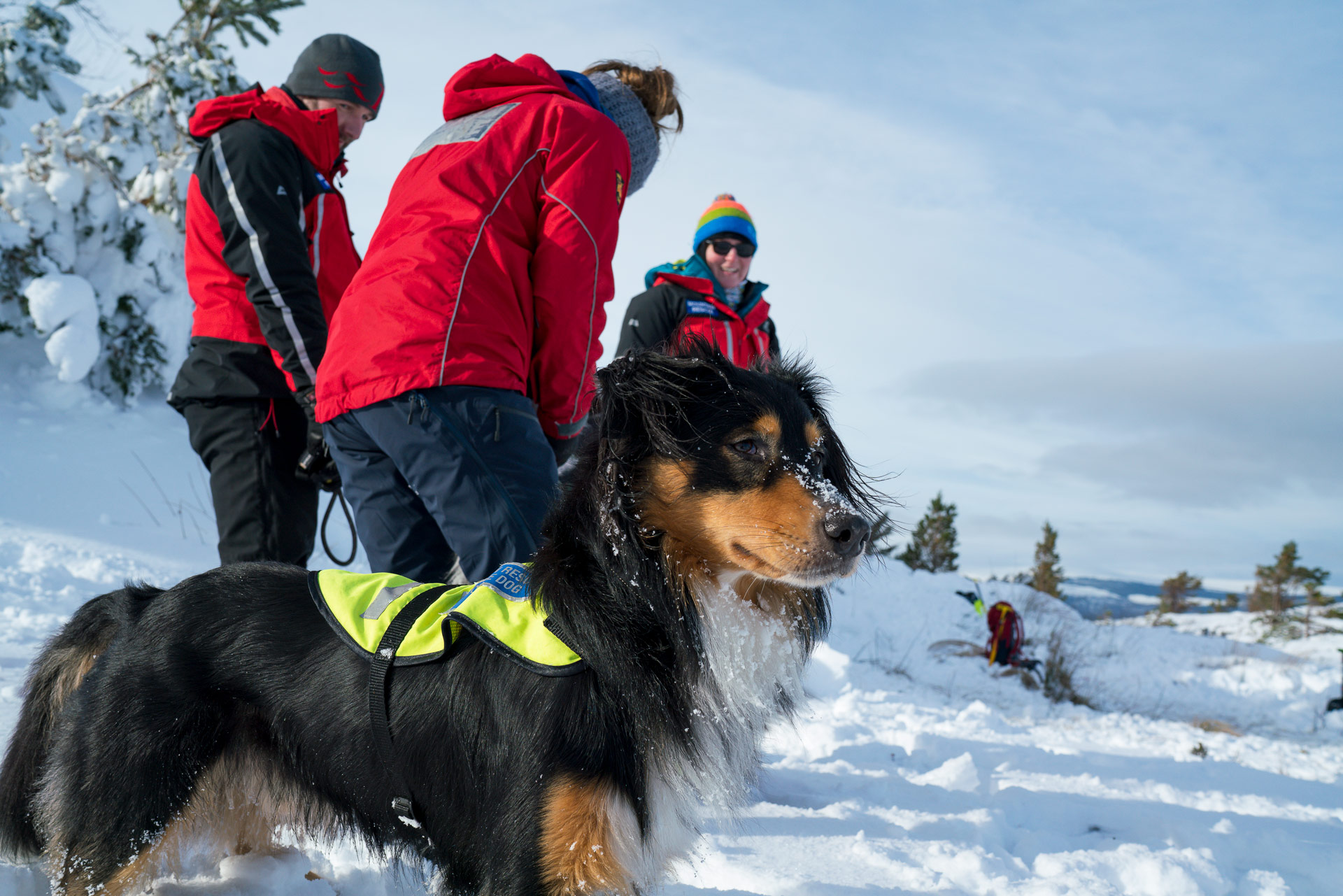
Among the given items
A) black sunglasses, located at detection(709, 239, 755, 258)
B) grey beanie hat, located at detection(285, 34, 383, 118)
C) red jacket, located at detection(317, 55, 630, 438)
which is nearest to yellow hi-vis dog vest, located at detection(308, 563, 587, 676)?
red jacket, located at detection(317, 55, 630, 438)

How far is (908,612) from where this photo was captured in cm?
1145

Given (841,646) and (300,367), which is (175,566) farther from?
(841,646)

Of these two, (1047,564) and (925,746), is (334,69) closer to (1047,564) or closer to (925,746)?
(925,746)

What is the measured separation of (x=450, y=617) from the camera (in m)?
1.90

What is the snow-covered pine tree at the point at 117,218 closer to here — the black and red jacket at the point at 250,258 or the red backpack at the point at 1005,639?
the black and red jacket at the point at 250,258

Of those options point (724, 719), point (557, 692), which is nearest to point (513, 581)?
point (557, 692)

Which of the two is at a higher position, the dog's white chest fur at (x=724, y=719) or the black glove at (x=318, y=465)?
the black glove at (x=318, y=465)

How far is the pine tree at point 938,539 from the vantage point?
1859cm

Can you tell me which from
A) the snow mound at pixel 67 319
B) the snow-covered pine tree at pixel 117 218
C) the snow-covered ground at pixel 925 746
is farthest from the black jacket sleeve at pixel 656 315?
the snow mound at pixel 67 319

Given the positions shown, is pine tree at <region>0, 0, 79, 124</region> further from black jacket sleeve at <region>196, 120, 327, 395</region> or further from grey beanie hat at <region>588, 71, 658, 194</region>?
grey beanie hat at <region>588, 71, 658, 194</region>

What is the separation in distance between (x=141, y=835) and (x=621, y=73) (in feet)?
9.73

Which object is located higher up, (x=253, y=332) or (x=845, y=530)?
(x=253, y=332)

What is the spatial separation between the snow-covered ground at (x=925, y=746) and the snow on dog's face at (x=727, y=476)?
0.72 meters

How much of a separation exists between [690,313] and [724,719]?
3352mm
